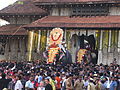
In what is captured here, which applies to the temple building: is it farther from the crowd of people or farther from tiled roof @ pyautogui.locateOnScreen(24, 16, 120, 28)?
the crowd of people

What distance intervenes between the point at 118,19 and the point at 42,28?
5.15 m

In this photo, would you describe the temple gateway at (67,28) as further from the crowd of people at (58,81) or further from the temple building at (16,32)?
the crowd of people at (58,81)

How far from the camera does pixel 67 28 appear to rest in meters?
28.3

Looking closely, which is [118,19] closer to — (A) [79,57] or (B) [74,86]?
(A) [79,57]

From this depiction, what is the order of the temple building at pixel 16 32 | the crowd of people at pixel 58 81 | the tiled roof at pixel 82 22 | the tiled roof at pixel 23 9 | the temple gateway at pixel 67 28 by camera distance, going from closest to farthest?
the crowd of people at pixel 58 81, the tiled roof at pixel 82 22, the temple gateway at pixel 67 28, the temple building at pixel 16 32, the tiled roof at pixel 23 9

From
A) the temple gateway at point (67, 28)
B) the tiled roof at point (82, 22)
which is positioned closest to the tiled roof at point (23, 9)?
the temple gateway at point (67, 28)

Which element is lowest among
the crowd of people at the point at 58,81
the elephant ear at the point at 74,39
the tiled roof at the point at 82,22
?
the elephant ear at the point at 74,39

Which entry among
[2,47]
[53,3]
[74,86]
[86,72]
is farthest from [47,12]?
[74,86]

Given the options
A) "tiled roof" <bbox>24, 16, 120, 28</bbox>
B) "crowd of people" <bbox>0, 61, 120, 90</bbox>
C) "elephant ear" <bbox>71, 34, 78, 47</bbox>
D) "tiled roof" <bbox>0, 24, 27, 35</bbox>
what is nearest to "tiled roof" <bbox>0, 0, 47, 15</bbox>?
"tiled roof" <bbox>0, 24, 27, 35</bbox>

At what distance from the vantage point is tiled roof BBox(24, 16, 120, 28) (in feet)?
89.4

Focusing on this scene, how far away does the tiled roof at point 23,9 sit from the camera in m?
33.8

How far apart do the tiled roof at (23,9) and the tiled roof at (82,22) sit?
11.1ft

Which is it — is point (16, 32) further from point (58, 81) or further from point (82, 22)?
point (58, 81)

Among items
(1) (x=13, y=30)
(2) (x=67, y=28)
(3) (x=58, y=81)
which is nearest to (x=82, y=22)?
(2) (x=67, y=28)
